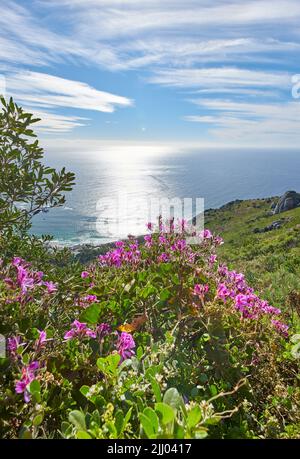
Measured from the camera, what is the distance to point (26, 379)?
6.32ft

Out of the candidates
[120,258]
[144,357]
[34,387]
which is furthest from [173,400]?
[120,258]

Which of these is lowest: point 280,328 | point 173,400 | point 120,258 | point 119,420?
point 280,328

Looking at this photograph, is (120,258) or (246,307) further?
(120,258)

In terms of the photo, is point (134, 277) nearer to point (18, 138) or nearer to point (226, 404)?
point (226, 404)

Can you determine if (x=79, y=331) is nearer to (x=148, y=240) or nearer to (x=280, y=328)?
(x=148, y=240)

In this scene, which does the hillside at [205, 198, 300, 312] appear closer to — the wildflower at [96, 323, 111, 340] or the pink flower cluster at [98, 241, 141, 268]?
the pink flower cluster at [98, 241, 141, 268]

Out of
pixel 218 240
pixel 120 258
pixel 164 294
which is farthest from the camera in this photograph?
pixel 218 240

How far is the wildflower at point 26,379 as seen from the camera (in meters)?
1.86

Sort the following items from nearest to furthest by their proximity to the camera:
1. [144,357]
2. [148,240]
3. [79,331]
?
[79,331] → [144,357] → [148,240]

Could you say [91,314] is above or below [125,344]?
above

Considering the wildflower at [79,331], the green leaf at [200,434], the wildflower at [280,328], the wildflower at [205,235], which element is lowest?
the wildflower at [280,328]

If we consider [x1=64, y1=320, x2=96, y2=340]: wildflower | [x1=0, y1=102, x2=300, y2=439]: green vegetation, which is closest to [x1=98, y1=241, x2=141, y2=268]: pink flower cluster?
[x1=0, y1=102, x2=300, y2=439]: green vegetation

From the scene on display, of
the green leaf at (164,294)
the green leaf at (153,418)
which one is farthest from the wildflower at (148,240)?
the green leaf at (153,418)

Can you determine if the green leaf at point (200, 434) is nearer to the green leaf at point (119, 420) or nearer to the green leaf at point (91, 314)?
the green leaf at point (119, 420)
